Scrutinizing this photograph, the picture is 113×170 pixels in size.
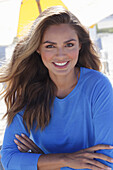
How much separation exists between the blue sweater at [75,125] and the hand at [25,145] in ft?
0.10

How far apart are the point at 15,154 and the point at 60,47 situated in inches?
28.7

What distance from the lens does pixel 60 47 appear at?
1.76 metres

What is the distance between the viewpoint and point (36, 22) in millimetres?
1857

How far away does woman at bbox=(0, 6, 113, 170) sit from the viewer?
5.50ft

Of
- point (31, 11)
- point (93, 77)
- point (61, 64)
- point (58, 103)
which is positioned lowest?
point (58, 103)

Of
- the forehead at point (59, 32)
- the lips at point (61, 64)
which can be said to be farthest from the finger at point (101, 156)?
the forehead at point (59, 32)

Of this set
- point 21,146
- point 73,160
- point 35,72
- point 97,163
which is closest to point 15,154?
point 21,146

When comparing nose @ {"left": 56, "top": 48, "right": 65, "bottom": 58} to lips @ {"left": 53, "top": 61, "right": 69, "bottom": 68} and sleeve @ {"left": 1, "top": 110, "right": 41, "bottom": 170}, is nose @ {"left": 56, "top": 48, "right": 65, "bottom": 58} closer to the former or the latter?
lips @ {"left": 53, "top": 61, "right": 69, "bottom": 68}

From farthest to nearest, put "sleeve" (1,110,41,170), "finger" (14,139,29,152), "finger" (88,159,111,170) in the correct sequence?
"finger" (14,139,29,152) → "sleeve" (1,110,41,170) → "finger" (88,159,111,170)

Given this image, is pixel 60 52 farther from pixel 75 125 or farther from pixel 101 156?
pixel 101 156

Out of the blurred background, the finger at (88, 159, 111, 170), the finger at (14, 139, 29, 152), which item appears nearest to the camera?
the finger at (88, 159, 111, 170)

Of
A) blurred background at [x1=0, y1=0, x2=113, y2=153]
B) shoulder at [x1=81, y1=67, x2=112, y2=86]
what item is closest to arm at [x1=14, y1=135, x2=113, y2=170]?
shoulder at [x1=81, y1=67, x2=112, y2=86]

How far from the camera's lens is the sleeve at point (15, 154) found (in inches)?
68.2

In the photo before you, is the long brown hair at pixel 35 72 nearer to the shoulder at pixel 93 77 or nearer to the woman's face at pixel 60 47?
the woman's face at pixel 60 47
